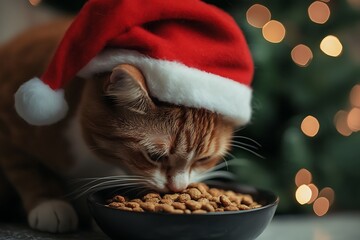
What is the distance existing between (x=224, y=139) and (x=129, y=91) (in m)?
0.25

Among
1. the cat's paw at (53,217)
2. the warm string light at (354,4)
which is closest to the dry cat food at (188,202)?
the cat's paw at (53,217)

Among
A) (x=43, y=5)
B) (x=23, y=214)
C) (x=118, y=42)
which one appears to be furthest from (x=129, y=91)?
(x=43, y=5)

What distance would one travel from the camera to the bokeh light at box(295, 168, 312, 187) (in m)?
1.44

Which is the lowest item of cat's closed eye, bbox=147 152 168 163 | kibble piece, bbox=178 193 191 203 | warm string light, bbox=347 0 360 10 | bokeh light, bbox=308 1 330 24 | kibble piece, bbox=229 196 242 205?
kibble piece, bbox=229 196 242 205

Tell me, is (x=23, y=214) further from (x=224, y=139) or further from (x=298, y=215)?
(x=298, y=215)

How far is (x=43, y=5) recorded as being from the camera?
68.0 inches

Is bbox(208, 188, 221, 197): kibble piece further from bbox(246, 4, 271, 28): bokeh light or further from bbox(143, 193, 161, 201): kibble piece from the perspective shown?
bbox(246, 4, 271, 28): bokeh light

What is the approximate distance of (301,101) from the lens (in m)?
1.40

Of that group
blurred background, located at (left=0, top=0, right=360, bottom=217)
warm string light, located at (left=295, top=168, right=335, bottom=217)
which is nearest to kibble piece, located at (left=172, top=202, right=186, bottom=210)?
blurred background, located at (left=0, top=0, right=360, bottom=217)

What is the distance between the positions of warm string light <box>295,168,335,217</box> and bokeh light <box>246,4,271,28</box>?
1.33ft

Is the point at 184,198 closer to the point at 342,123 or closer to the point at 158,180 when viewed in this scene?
the point at 158,180

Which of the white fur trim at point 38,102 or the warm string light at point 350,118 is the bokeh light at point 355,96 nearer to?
the warm string light at point 350,118

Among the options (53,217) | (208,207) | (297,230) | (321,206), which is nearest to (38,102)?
(53,217)

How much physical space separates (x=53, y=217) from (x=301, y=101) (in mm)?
722
